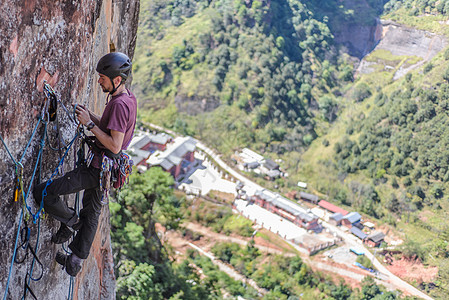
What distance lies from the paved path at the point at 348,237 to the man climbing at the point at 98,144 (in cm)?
2833

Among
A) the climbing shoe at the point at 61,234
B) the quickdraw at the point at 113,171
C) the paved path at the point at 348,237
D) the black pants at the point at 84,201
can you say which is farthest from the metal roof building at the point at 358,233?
the climbing shoe at the point at 61,234

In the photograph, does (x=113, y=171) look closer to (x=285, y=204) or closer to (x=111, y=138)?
(x=111, y=138)

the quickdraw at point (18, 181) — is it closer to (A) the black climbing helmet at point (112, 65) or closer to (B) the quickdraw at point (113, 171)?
(B) the quickdraw at point (113, 171)

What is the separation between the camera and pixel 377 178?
38.6 meters

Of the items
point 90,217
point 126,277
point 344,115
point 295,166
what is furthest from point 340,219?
point 90,217

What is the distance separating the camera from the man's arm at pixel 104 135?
382 cm

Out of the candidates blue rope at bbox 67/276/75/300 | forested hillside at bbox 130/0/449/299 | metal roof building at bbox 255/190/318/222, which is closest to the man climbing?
blue rope at bbox 67/276/75/300

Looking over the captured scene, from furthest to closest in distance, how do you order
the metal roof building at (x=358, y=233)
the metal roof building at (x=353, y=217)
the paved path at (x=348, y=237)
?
1. the metal roof building at (x=353, y=217)
2. the metal roof building at (x=358, y=233)
3. the paved path at (x=348, y=237)

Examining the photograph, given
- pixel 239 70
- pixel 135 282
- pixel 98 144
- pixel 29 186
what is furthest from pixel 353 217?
pixel 29 186

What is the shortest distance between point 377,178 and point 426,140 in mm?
5556

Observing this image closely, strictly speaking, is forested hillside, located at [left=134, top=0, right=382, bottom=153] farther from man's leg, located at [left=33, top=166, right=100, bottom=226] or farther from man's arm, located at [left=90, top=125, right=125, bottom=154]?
man's arm, located at [left=90, top=125, right=125, bottom=154]

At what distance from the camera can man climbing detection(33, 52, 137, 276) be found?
12.6 feet

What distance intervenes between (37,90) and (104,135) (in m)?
0.68

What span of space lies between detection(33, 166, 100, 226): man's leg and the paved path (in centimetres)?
2851
